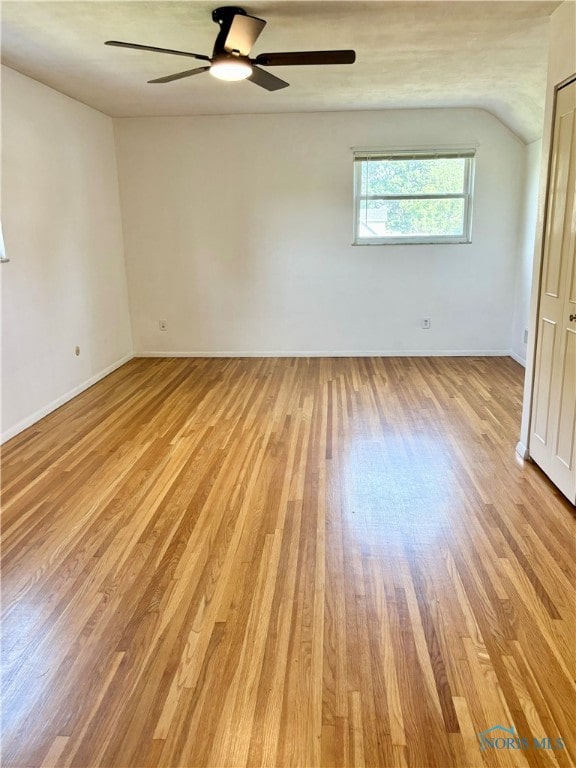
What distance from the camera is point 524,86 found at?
415 centimetres

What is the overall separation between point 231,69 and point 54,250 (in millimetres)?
2314

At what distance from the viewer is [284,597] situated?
80.3 inches

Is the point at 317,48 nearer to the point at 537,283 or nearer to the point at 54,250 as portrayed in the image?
the point at 537,283

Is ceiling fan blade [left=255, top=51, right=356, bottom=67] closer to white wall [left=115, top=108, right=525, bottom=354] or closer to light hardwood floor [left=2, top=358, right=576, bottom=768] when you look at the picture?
light hardwood floor [left=2, top=358, right=576, bottom=768]

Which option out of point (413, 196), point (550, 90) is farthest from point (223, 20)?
point (413, 196)

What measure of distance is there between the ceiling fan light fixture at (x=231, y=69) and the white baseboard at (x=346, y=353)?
3.31m

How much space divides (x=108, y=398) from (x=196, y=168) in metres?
2.72

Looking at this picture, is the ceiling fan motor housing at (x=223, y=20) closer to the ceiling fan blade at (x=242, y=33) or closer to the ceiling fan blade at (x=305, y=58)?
the ceiling fan blade at (x=242, y=33)

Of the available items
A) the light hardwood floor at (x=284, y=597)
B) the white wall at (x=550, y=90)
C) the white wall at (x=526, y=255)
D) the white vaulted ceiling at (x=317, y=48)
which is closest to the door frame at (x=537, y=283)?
the white wall at (x=550, y=90)

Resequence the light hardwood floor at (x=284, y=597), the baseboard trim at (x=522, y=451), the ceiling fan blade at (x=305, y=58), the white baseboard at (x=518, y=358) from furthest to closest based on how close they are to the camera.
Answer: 1. the white baseboard at (x=518, y=358)
2. the baseboard trim at (x=522, y=451)
3. the ceiling fan blade at (x=305, y=58)
4. the light hardwood floor at (x=284, y=597)

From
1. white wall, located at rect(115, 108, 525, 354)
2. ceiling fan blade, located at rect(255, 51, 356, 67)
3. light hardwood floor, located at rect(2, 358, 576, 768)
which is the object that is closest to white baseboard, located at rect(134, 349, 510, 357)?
white wall, located at rect(115, 108, 525, 354)

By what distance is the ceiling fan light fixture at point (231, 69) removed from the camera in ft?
9.25

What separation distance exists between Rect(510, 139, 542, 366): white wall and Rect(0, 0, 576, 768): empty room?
1.7 inches

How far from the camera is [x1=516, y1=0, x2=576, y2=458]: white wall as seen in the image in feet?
8.46
